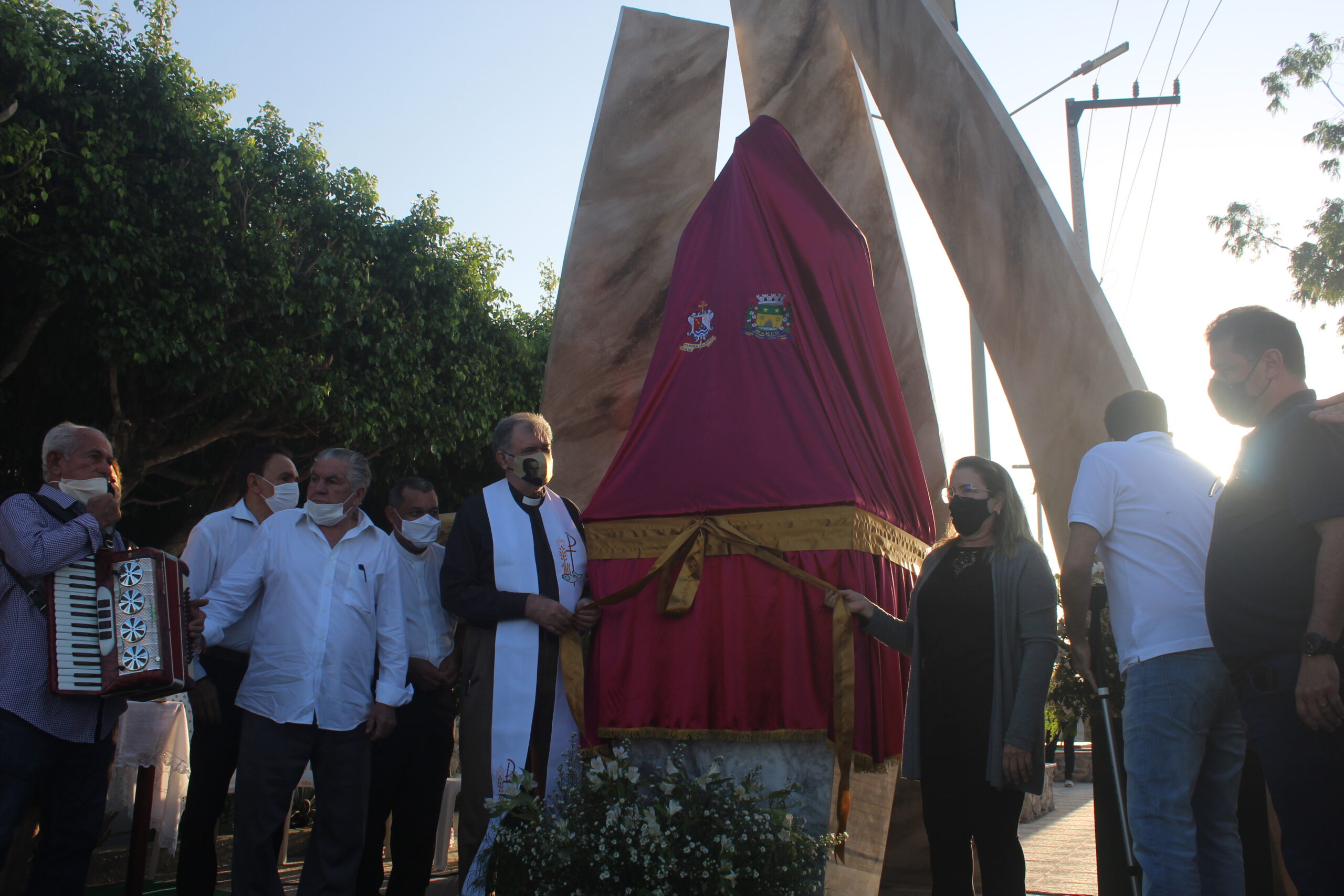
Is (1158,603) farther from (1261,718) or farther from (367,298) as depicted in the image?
(367,298)

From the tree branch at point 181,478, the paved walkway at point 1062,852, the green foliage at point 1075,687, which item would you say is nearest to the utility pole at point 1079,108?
the paved walkway at point 1062,852

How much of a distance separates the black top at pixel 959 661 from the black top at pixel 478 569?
4.60ft

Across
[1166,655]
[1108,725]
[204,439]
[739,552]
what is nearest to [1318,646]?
[1166,655]

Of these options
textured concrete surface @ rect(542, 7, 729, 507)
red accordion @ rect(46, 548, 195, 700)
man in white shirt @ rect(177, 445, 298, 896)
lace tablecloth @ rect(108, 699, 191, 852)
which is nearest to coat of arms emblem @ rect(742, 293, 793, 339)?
textured concrete surface @ rect(542, 7, 729, 507)

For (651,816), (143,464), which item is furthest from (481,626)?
(143,464)

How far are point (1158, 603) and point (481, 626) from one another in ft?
7.71

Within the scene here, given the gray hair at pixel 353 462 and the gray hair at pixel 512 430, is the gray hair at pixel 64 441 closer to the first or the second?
the gray hair at pixel 353 462

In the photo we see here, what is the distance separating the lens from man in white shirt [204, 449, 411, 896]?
142 inches

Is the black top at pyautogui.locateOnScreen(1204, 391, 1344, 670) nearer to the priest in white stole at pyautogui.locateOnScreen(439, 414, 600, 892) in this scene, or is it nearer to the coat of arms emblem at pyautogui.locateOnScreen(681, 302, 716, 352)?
the coat of arms emblem at pyautogui.locateOnScreen(681, 302, 716, 352)

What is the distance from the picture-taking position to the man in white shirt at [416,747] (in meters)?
4.22

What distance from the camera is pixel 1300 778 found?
2414mm

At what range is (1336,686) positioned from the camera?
236cm

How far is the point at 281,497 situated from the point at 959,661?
308 cm

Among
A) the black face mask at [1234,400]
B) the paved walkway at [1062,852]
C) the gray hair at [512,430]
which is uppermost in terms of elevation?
the gray hair at [512,430]
